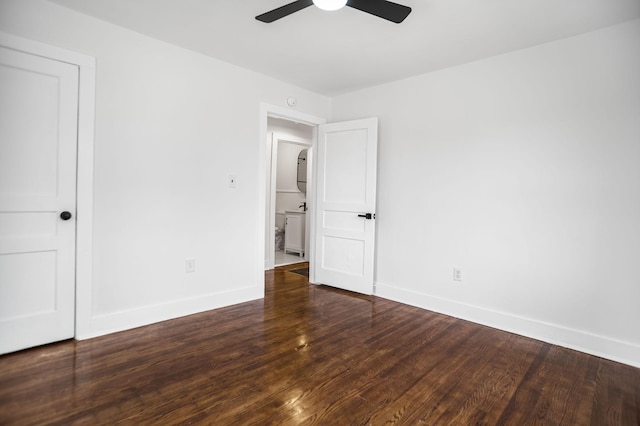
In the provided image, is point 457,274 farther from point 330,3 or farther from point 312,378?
point 330,3

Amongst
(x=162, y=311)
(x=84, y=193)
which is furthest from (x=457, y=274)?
(x=84, y=193)

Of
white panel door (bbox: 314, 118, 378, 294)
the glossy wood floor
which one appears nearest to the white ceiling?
white panel door (bbox: 314, 118, 378, 294)

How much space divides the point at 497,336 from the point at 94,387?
2942 mm

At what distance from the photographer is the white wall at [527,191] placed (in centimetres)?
252

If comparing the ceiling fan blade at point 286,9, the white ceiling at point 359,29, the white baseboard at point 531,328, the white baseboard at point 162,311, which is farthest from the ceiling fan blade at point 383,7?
the white baseboard at point 162,311

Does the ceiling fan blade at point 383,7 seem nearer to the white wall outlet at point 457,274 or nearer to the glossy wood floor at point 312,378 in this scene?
the glossy wood floor at point 312,378

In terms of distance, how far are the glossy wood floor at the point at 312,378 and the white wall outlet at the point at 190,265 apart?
17.7 inches

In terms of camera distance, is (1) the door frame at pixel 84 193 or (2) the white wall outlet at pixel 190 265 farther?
(2) the white wall outlet at pixel 190 265

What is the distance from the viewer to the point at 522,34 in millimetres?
2678

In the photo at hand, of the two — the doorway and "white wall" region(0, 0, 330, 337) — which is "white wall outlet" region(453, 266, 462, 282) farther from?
the doorway

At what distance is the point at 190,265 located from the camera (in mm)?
3229

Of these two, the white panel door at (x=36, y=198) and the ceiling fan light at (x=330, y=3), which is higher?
the ceiling fan light at (x=330, y=3)

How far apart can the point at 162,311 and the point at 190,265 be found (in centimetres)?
46

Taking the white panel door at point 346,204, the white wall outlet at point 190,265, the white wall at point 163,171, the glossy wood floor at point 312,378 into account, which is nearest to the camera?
the glossy wood floor at point 312,378
